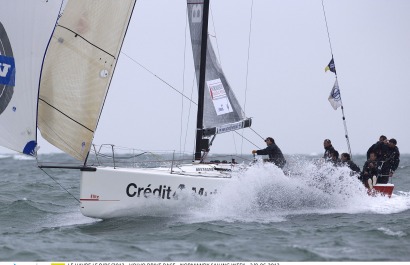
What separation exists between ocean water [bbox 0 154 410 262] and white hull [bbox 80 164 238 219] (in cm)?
17

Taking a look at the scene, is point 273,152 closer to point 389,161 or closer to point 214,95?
point 214,95

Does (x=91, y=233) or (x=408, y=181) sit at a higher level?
(x=408, y=181)

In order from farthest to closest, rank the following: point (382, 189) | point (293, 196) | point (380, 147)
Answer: point (380, 147) → point (382, 189) → point (293, 196)

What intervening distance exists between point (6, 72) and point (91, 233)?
9.50 feet

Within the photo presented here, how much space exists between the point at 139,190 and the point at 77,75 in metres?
2.35

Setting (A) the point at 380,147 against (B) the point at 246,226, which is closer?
(B) the point at 246,226

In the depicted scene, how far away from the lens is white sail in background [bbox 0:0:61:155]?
1070 cm

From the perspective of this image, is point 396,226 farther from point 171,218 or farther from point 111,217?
point 111,217

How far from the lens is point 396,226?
11516 mm

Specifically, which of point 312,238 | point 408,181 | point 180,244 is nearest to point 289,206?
point 312,238

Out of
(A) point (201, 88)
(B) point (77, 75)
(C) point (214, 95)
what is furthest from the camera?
(C) point (214, 95)

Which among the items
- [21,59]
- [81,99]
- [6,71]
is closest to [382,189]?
[81,99]

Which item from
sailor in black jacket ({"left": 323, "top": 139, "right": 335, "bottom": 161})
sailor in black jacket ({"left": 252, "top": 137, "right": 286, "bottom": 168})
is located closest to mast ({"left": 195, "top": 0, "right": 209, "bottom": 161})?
sailor in black jacket ({"left": 252, "top": 137, "right": 286, "bottom": 168})

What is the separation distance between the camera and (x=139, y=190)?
1242 cm
